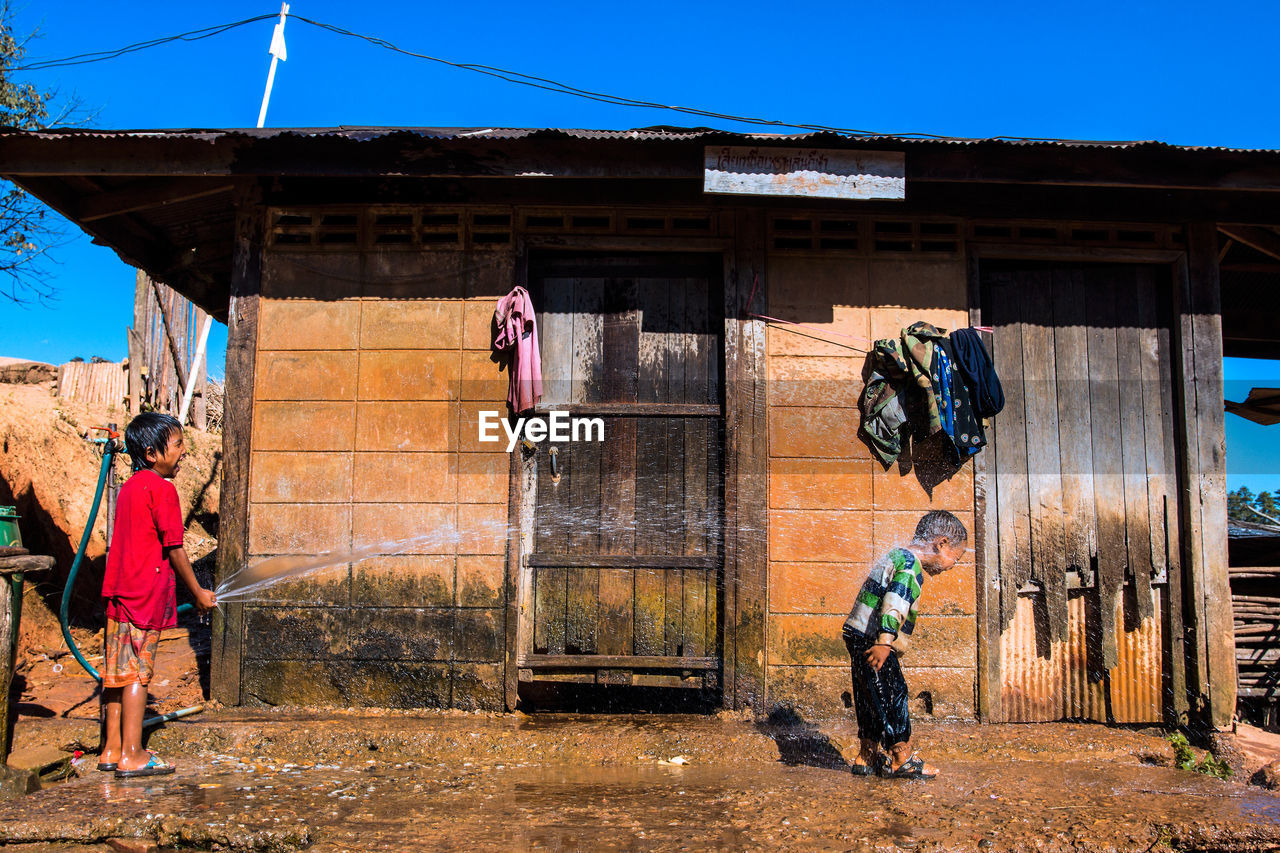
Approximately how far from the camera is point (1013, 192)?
20.0 feet

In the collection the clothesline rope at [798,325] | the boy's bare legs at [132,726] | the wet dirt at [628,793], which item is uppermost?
the clothesline rope at [798,325]

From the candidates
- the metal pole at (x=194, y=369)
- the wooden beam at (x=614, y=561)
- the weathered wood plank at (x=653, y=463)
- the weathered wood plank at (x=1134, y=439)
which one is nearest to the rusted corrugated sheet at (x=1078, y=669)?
the weathered wood plank at (x=1134, y=439)

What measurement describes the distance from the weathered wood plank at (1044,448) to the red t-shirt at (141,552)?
5611mm

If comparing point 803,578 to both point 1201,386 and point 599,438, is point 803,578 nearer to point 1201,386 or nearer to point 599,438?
point 599,438

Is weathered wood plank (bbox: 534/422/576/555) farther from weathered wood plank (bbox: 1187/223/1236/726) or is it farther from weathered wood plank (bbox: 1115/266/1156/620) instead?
weathered wood plank (bbox: 1187/223/1236/726)

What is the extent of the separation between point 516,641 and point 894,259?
3845 mm

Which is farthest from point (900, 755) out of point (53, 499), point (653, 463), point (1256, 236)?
point (53, 499)

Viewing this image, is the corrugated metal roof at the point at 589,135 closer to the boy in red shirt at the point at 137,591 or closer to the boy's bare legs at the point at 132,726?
the boy in red shirt at the point at 137,591

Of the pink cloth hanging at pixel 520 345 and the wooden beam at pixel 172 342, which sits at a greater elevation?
the wooden beam at pixel 172 342

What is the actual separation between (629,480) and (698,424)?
0.64 metres

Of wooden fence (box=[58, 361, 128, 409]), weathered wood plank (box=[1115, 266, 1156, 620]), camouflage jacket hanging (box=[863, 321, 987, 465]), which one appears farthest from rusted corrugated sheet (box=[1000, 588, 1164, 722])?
wooden fence (box=[58, 361, 128, 409])

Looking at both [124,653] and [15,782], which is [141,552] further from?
[15,782]

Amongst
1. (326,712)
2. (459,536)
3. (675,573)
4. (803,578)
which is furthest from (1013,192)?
(326,712)

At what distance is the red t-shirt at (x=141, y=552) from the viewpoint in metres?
4.50
